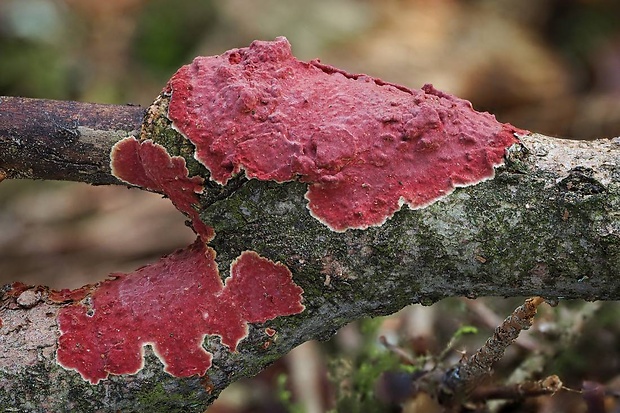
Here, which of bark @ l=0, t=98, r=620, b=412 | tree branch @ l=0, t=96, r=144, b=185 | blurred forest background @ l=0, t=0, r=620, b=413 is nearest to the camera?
bark @ l=0, t=98, r=620, b=412

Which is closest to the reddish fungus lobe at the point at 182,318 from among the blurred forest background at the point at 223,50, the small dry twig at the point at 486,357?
the small dry twig at the point at 486,357

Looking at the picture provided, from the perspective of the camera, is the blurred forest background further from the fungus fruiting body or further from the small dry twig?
the fungus fruiting body

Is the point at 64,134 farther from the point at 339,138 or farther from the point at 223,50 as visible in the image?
the point at 223,50

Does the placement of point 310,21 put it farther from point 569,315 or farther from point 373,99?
point 373,99

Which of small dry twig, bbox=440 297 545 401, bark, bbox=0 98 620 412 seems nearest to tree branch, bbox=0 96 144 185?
bark, bbox=0 98 620 412

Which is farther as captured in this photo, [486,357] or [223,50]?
[223,50]

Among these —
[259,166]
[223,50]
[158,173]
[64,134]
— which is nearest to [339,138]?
[259,166]

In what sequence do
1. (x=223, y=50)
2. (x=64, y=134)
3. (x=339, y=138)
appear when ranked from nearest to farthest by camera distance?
(x=339, y=138), (x=64, y=134), (x=223, y=50)
